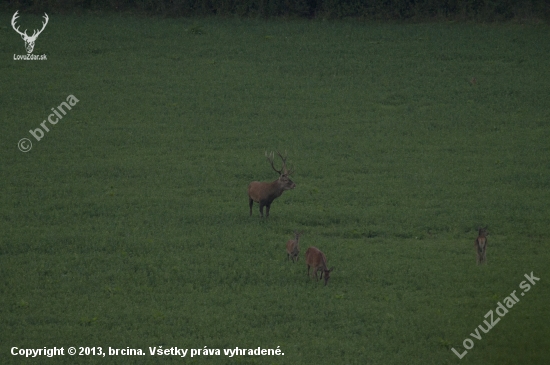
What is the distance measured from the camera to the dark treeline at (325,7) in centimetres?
3347

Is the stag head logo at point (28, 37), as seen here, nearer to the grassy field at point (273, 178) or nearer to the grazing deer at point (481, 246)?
the grassy field at point (273, 178)

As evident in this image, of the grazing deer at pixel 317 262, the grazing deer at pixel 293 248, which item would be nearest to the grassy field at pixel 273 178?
the grazing deer at pixel 293 248

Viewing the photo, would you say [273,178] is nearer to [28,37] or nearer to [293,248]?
[293,248]

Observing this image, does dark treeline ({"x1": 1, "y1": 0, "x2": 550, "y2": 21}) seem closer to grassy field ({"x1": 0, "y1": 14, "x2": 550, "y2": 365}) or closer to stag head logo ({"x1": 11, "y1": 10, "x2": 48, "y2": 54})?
grassy field ({"x1": 0, "y1": 14, "x2": 550, "y2": 365})

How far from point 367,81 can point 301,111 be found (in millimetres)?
3720

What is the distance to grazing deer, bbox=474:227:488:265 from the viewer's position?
47.4 ft

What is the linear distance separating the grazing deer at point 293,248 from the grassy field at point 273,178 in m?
0.20

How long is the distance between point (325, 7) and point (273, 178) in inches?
638

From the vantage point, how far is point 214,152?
22344 mm

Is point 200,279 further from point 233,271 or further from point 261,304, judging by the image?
point 261,304

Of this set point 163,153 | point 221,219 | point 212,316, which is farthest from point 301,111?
point 212,316

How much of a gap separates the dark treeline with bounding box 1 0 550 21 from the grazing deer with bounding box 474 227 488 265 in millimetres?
20545

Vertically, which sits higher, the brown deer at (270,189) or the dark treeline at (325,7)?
the dark treeline at (325,7)

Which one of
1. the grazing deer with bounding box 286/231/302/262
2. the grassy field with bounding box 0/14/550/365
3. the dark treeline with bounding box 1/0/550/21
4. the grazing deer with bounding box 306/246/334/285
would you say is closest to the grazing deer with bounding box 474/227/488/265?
the grassy field with bounding box 0/14/550/365
